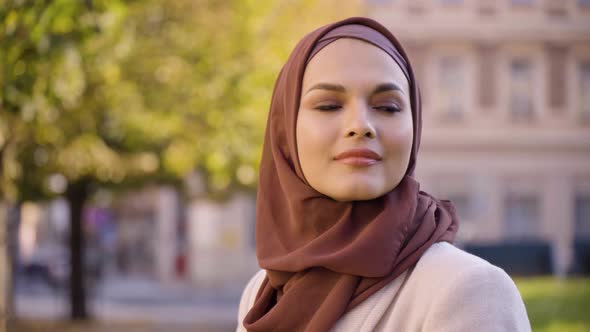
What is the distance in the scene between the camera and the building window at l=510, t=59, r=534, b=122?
28312 mm

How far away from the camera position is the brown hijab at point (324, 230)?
1.95 meters

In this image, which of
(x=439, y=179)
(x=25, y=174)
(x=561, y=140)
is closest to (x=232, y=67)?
(x=25, y=174)

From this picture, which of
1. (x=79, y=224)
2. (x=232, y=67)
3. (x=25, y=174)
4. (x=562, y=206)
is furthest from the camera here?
(x=562, y=206)

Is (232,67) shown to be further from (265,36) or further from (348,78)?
(348,78)

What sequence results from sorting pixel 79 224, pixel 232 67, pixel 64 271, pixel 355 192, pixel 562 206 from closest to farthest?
pixel 355 192 → pixel 232 67 → pixel 79 224 → pixel 64 271 → pixel 562 206

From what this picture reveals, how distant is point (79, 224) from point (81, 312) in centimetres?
164

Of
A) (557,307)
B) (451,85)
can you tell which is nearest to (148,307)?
(557,307)

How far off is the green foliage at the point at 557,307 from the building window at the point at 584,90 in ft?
55.7

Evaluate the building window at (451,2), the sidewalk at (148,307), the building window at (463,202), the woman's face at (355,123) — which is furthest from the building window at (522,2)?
the woman's face at (355,123)

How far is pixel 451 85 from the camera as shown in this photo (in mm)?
28422

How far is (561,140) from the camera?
27.8 metres

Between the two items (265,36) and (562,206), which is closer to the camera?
(265,36)

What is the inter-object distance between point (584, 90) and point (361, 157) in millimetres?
28144

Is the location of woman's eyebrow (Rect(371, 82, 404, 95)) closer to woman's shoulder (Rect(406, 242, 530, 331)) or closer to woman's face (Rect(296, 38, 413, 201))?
woman's face (Rect(296, 38, 413, 201))
